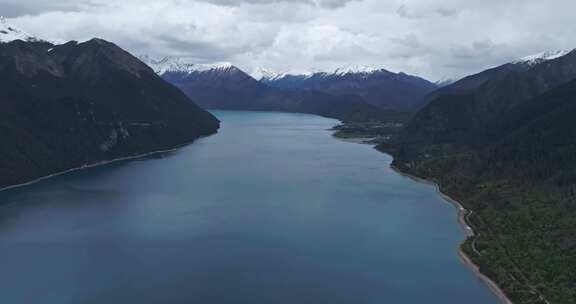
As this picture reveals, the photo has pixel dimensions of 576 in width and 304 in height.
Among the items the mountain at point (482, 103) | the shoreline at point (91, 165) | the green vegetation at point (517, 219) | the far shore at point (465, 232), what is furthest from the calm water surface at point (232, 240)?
the mountain at point (482, 103)

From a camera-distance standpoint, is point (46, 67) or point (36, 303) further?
point (46, 67)

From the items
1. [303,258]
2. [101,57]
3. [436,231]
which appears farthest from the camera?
[101,57]

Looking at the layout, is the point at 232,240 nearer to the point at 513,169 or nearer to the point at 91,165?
the point at 513,169

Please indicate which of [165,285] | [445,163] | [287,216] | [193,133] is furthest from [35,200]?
[193,133]

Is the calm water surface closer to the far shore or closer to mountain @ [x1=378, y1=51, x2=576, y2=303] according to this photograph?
the far shore

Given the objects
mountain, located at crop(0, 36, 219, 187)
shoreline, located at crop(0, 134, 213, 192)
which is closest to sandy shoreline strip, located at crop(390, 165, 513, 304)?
shoreline, located at crop(0, 134, 213, 192)

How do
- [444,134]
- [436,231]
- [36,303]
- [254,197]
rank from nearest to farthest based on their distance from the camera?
[36,303], [436,231], [254,197], [444,134]

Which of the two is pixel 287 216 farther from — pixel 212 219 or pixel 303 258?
pixel 303 258

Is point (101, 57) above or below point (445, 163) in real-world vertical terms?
above
